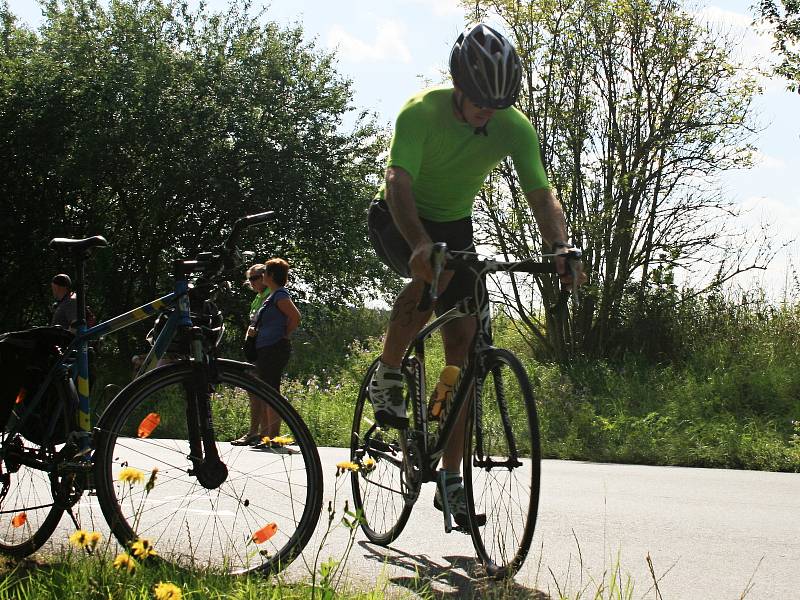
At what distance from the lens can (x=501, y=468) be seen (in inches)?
163

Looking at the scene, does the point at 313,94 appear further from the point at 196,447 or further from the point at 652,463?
the point at 196,447

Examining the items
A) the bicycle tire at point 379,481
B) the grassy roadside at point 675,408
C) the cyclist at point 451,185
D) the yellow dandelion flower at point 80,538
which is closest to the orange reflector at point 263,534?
the yellow dandelion flower at point 80,538

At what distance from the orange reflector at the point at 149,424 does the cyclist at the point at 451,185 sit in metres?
1.13

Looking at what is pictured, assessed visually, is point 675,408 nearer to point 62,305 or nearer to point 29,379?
point 62,305

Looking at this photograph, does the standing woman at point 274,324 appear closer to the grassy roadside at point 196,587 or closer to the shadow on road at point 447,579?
the shadow on road at point 447,579

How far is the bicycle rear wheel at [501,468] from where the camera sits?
3.85 metres

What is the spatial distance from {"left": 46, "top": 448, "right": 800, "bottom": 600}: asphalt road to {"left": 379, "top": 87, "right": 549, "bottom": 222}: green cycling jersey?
4.37 feet

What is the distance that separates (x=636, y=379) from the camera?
533 inches

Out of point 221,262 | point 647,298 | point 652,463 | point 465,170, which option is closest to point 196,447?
point 221,262

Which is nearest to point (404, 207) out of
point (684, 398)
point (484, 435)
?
point (484, 435)

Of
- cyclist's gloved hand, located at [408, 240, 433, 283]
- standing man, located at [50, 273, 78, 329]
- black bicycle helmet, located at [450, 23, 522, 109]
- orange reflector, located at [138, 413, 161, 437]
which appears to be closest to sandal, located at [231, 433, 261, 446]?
orange reflector, located at [138, 413, 161, 437]

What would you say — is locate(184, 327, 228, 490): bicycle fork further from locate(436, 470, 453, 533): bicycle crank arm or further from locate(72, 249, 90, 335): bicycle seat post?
locate(436, 470, 453, 533): bicycle crank arm

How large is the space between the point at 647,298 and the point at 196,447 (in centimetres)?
1159

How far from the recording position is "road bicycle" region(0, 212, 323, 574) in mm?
3947
